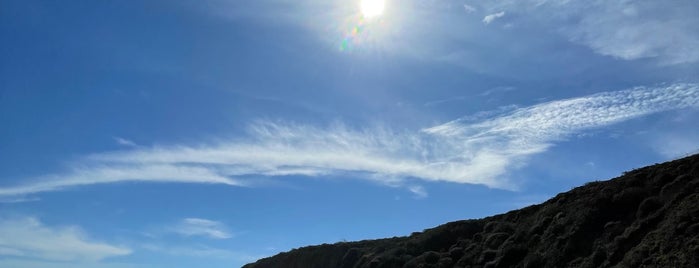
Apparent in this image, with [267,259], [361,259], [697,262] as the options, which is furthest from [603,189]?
[267,259]

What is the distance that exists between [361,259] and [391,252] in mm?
3388

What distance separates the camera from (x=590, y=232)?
2614cm

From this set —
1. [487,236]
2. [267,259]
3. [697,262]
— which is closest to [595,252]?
[697,262]

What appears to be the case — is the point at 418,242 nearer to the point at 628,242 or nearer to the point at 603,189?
the point at 603,189

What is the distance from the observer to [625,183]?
28984mm

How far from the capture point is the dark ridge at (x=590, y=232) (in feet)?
69.2

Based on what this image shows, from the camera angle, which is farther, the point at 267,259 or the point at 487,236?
the point at 267,259

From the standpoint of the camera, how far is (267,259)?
5588 centimetres

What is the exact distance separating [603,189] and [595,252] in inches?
267

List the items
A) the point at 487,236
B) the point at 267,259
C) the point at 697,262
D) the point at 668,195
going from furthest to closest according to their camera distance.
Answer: the point at 267,259 → the point at 487,236 → the point at 668,195 → the point at 697,262

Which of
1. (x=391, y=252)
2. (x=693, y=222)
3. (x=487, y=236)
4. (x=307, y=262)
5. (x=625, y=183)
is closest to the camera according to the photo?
(x=693, y=222)

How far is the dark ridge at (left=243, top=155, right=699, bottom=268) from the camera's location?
21078mm

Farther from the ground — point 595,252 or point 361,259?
point 361,259

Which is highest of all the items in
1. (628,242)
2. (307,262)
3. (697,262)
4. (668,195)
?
(307,262)
